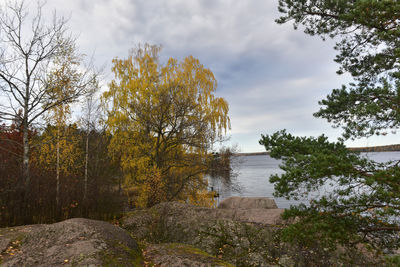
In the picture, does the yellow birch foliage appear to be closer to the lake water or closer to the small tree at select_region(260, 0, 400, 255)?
the lake water

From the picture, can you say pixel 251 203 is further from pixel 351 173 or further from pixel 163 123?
pixel 351 173

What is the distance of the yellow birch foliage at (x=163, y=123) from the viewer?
37.9ft

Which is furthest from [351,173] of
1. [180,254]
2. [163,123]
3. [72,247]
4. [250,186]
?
[250,186]

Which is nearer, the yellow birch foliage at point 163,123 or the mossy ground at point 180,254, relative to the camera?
the mossy ground at point 180,254

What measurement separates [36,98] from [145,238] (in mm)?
5935

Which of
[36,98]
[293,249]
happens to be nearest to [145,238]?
[293,249]

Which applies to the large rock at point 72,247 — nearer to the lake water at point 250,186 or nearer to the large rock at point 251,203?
the lake water at point 250,186

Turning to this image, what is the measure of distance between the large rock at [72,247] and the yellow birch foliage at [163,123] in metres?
6.03

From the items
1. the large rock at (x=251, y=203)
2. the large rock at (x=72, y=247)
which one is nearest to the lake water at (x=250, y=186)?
the large rock at (x=251, y=203)

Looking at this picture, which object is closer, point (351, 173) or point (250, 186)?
point (351, 173)

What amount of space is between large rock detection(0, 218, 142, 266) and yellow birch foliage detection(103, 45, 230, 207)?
6034 millimetres

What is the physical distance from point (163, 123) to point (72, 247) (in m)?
8.45

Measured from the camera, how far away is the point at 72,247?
13.2 ft

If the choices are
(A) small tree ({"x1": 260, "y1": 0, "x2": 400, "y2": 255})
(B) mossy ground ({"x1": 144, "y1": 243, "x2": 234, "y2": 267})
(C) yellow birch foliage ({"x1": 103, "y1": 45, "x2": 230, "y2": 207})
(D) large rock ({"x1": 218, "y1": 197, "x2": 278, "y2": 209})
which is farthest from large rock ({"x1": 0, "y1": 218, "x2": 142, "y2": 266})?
(D) large rock ({"x1": 218, "y1": 197, "x2": 278, "y2": 209})
